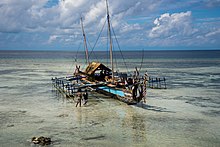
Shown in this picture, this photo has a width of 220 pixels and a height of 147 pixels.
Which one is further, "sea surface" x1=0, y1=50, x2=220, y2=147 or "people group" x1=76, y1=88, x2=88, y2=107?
"people group" x1=76, y1=88, x2=88, y2=107

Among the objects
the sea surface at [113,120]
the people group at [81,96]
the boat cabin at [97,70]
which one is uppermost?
the boat cabin at [97,70]

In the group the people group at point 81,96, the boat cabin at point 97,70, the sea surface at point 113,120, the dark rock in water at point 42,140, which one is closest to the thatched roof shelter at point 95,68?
the boat cabin at point 97,70

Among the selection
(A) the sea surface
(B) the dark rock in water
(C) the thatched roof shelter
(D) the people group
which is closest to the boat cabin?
(C) the thatched roof shelter

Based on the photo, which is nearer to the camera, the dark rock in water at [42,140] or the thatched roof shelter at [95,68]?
the dark rock in water at [42,140]

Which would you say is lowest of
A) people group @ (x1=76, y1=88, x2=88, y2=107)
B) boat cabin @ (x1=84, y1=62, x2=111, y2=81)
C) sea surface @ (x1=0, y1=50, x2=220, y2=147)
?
sea surface @ (x1=0, y1=50, x2=220, y2=147)

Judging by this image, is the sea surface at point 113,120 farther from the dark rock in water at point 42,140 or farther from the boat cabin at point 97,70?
the boat cabin at point 97,70

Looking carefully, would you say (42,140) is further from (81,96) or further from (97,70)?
(97,70)

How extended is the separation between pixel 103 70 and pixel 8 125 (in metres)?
18.3

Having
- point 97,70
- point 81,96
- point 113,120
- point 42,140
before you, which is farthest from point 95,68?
point 42,140

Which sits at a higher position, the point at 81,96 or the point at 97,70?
the point at 97,70

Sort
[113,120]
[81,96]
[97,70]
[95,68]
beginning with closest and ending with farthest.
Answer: [113,120]
[81,96]
[95,68]
[97,70]

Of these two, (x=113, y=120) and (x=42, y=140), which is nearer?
(x=42, y=140)

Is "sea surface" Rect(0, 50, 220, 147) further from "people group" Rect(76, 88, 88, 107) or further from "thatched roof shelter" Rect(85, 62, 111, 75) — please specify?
"thatched roof shelter" Rect(85, 62, 111, 75)

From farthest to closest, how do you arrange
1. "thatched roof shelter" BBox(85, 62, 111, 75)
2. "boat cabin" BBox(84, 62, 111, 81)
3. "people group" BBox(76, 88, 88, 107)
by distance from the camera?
"boat cabin" BBox(84, 62, 111, 81), "thatched roof shelter" BBox(85, 62, 111, 75), "people group" BBox(76, 88, 88, 107)
